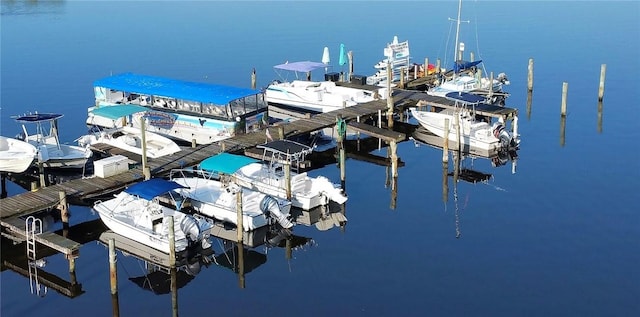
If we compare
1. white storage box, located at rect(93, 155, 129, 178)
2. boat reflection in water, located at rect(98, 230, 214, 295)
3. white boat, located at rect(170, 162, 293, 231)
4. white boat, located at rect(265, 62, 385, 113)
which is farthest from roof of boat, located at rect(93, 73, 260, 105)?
boat reflection in water, located at rect(98, 230, 214, 295)

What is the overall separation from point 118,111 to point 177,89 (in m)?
5.12

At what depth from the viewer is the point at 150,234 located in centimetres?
3475

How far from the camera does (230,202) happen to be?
38250mm

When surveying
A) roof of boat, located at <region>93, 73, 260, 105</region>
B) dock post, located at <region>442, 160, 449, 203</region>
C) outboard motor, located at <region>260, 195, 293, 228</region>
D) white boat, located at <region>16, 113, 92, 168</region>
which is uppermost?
Answer: roof of boat, located at <region>93, 73, 260, 105</region>

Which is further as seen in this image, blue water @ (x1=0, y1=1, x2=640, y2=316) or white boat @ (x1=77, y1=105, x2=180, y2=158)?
white boat @ (x1=77, y1=105, x2=180, y2=158)

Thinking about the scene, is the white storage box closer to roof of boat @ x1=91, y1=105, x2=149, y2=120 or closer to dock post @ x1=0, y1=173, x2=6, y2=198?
dock post @ x1=0, y1=173, x2=6, y2=198

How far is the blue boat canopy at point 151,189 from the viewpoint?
35.3 m

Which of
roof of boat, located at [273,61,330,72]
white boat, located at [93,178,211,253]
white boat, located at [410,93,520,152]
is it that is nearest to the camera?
white boat, located at [93,178,211,253]

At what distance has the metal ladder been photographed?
32312mm

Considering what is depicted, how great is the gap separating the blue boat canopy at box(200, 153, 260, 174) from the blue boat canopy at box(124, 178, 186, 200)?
3.00 meters

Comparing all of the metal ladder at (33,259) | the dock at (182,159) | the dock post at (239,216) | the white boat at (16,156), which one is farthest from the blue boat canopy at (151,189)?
the white boat at (16,156)

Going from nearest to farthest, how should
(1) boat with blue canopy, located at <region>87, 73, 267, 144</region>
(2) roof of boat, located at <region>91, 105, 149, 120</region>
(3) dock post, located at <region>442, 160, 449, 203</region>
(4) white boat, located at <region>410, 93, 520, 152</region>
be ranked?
(3) dock post, located at <region>442, 160, 449, 203</region>
(2) roof of boat, located at <region>91, 105, 149, 120</region>
(4) white boat, located at <region>410, 93, 520, 152</region>
(1) boat with blue canopy, located at <region>87, 73, 267, 144</region>

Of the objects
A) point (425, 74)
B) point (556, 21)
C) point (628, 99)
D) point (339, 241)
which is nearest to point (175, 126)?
point (339, 241)

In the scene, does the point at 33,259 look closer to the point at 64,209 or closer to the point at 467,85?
the point at 64,209
